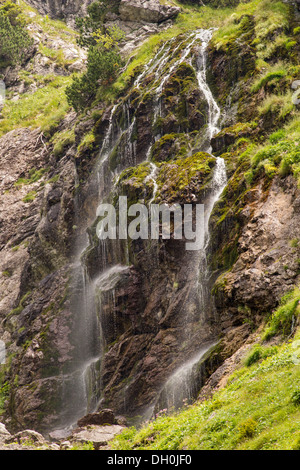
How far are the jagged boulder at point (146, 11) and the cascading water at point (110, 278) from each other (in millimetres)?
14940

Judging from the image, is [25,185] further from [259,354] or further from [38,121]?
[259,354]

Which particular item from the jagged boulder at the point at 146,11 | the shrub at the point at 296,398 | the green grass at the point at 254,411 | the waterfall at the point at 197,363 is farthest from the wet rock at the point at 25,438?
the jagged boulder at the point at 146,11

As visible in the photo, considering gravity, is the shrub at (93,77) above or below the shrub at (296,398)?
above

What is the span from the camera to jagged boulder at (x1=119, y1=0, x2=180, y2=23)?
141 feet

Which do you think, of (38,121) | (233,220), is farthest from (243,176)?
(38,121)

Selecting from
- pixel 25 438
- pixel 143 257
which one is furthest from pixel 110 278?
pixel 25 438

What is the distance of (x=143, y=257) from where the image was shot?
19078 mm

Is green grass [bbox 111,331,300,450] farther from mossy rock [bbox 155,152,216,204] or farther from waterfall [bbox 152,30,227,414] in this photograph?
mossy rock [bbox 155,152,216,204]

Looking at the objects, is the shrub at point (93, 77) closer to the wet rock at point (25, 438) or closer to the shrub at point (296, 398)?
the wet rock at point (25, 438)

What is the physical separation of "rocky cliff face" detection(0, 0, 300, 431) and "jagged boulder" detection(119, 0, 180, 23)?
40.1ft

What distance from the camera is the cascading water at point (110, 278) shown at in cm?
1566

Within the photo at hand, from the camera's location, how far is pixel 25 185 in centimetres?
3762

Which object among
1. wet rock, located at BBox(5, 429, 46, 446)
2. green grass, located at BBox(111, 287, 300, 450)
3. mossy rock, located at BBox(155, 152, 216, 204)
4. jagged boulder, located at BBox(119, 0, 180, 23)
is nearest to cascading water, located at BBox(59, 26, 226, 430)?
mossy rock, located at BBox(155, 152, 216, 204)

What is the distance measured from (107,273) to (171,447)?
1391 cm
